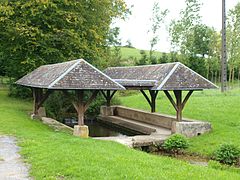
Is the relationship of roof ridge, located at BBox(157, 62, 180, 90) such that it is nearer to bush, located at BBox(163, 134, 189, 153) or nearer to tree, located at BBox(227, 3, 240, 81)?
bush, located at BBox(163, 134, 189, 153)

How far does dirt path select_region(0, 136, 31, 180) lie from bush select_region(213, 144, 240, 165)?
6738 mm

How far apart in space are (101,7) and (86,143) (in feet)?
51.5

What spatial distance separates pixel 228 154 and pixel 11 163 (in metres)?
7.07

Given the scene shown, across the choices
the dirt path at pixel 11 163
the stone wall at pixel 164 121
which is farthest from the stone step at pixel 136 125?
the dirt path at pixel 11 163

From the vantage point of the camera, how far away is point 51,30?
24484mm

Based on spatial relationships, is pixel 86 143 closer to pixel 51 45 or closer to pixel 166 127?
pixel 166 127

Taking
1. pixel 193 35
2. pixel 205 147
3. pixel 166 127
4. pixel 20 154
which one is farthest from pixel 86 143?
pixel 193 35

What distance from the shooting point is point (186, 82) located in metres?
16.1

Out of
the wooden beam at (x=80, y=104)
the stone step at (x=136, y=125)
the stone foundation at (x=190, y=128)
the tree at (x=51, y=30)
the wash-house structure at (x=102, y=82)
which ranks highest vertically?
the tree at (x=51, y=30)

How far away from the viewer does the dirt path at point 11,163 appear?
782 centimetres

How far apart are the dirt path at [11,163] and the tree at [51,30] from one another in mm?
12342

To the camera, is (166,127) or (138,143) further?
(166,127)

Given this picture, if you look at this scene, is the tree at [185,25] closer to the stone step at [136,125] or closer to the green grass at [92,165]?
the stone step at [136,125]

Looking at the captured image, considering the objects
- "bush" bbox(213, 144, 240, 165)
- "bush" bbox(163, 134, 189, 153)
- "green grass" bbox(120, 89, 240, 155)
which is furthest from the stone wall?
"bush" bbox(213, 144, 240, 165)
